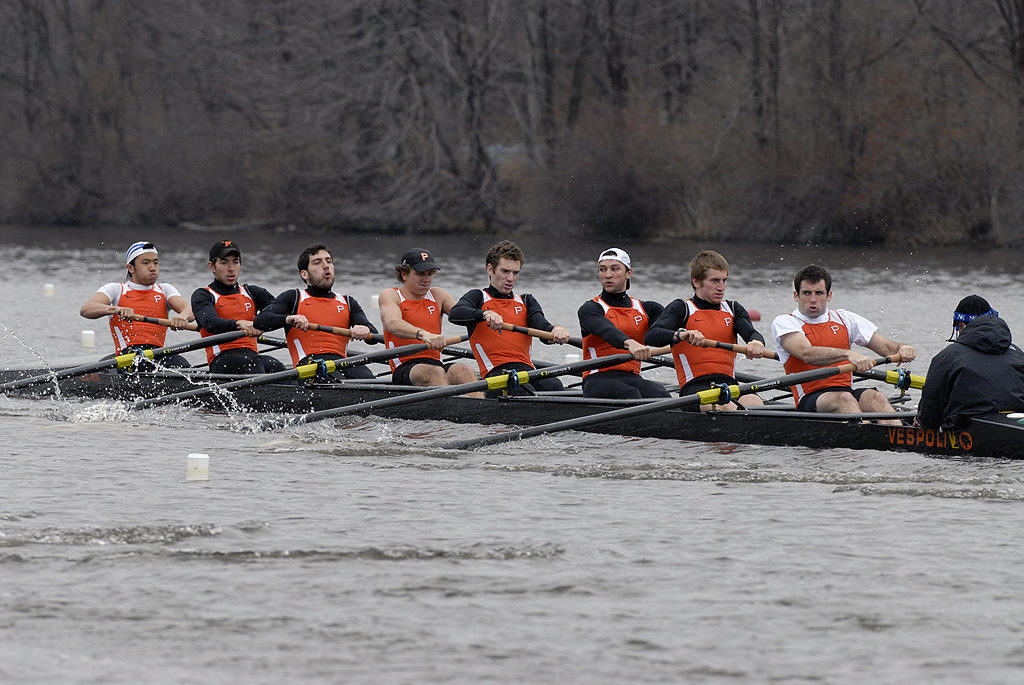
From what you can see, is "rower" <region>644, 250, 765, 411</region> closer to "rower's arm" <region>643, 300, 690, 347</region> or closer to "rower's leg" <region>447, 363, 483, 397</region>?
"rower's arm" <region>643, 300, 690, 347</region>

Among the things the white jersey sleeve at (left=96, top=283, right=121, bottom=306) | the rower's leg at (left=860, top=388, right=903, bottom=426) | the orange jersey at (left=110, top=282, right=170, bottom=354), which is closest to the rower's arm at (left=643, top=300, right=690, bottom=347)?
the rower's leg at (left=860, top=388, right=903, bottom=426)

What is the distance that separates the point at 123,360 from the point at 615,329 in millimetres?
4299

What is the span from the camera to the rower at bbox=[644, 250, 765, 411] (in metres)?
10.3

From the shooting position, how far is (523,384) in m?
10.9

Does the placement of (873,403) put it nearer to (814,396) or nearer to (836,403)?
(836,403)

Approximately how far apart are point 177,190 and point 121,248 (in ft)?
27.8

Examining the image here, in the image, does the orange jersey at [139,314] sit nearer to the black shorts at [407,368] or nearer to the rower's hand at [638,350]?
the black shorts at [407,368]

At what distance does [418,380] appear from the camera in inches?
449

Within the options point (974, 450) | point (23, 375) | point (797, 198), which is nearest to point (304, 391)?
point (23, 375)

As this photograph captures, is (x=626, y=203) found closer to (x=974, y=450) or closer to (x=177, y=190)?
(x=177, y=190)

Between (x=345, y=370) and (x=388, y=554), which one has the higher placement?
(x=345, y=370)

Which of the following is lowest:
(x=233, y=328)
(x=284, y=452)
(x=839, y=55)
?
(x=284, y=452)

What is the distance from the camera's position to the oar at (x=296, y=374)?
11422 mm

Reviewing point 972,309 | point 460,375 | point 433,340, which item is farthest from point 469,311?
point 972,309
